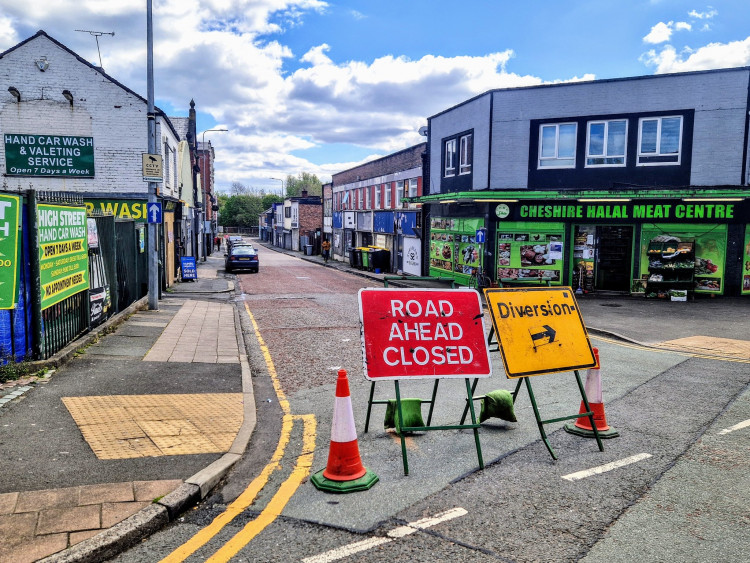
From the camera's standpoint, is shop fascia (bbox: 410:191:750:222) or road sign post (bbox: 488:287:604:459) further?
shop fascia (bbox: 410:191:750:222)

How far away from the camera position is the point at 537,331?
6.15m

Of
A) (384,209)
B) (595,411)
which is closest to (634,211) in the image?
(595,411)

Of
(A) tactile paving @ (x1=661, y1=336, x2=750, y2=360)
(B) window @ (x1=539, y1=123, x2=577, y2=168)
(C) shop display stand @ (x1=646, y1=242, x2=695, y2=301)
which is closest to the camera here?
(A) tactile paving @ (x1=661, y1=336, x2=750, y2=360)

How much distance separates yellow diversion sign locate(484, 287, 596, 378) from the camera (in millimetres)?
5938

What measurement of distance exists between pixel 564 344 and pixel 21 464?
5.32 metres

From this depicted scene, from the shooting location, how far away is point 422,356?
567cm

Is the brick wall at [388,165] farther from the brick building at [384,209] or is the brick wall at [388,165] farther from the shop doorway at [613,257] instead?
the shop doorway at [613,257]

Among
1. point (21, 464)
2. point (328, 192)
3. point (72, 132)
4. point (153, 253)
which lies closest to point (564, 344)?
point (21, 464)

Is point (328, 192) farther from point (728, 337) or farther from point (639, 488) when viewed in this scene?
point (639, 488)

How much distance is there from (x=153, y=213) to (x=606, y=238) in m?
15.9

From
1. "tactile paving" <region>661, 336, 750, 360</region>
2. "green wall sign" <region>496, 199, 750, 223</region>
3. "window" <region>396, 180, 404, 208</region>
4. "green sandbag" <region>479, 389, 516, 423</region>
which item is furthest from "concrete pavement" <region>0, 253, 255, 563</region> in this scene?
"window" <region>396, 180, 404, 208</region>

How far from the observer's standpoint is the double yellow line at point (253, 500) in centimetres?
405

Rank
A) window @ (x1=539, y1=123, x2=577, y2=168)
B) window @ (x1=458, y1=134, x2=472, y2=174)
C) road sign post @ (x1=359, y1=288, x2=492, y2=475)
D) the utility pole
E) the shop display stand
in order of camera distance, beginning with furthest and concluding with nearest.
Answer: window @ (x1=458, y1=134, x2=472, y2=174), window @ (x1=539, y1=123, x2=577, y2=168), the shop display stand, the utility pole, road sign post @ (x1=359, y1=288, x2=492, y2=475)

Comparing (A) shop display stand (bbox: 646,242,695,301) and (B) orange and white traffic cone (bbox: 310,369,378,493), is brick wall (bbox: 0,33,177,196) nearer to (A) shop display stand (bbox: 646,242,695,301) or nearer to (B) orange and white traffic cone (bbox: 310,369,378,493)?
(A) shop display stand (bbox: 646,242,695,301)
